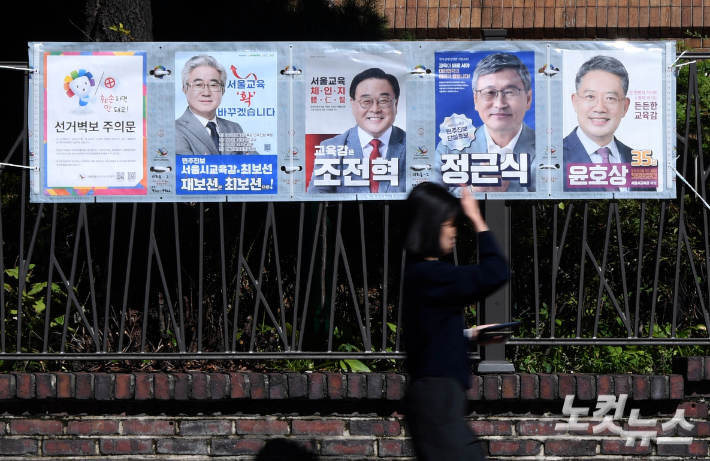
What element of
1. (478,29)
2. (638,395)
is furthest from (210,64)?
(478,29)

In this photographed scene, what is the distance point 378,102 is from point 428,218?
1640mm

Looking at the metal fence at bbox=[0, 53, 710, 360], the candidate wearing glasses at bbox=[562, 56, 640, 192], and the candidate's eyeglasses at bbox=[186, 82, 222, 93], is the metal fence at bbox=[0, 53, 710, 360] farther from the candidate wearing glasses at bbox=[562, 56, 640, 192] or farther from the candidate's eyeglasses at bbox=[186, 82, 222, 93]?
the candidate's eyeglasses at bbox=[186, 82, 222, 93]

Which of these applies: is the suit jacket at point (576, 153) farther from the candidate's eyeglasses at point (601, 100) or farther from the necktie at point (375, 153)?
the necktie at point (375, 153)

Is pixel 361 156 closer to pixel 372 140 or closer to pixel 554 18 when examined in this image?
pixel 372 140

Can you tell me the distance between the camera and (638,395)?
4.28 m

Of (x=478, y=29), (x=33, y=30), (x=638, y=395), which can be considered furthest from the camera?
(x=478, y=29)

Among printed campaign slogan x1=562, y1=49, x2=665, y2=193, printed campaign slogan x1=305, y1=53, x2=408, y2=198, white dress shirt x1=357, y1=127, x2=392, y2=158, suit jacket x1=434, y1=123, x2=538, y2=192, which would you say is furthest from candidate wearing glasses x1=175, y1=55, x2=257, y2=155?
printed campaign slogan x1=562, y1=49, x2=665, y2=193

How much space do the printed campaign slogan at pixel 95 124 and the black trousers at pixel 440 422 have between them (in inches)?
88.2

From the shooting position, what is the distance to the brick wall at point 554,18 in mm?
7391

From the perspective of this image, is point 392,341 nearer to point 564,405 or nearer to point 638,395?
point 564,405

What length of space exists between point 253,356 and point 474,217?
188 cm

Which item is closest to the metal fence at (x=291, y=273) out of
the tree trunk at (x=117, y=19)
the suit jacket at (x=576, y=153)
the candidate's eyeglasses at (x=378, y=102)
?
the suit jacket at (x=576, y=153)

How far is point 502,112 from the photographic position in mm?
4348

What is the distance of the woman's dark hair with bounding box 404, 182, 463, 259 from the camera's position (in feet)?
9.46
